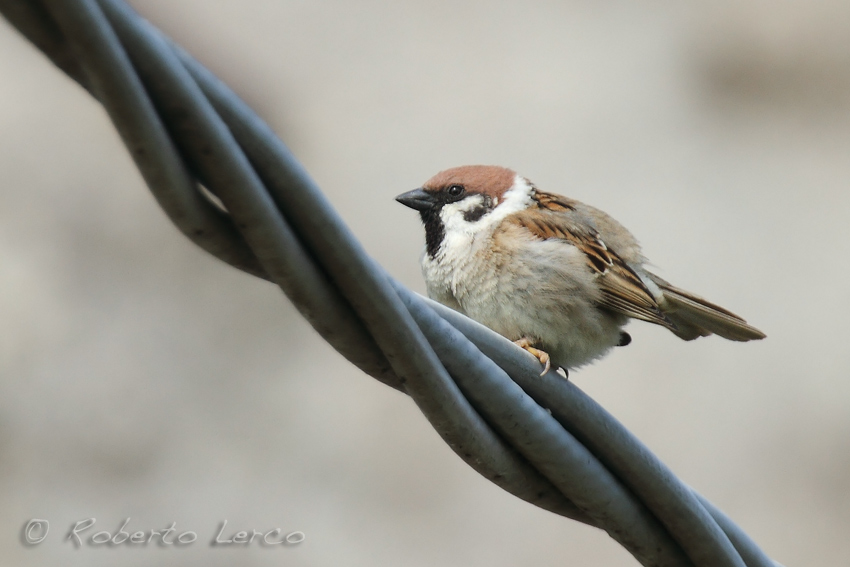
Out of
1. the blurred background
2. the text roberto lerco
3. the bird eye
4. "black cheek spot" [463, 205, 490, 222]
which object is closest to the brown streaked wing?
"black cheek spot" [463, 205, 490, 222]

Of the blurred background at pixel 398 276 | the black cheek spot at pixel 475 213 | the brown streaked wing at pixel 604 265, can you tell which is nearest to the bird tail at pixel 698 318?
the brown streaked wing at pixel 604 265

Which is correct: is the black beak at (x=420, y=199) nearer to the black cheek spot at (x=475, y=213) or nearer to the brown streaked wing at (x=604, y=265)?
the black cheek spot at (x=475, y=213)

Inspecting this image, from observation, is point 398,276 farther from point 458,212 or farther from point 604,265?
point 604,265

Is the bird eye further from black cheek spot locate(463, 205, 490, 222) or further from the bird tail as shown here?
the bird tail

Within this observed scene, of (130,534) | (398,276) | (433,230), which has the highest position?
(433,230)

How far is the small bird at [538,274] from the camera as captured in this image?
7.14 feet

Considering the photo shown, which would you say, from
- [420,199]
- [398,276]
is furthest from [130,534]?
[420,199]

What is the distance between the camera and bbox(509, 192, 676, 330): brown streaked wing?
7.50 feet

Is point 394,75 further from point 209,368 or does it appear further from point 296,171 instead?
point 296,171

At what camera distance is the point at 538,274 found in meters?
2.19

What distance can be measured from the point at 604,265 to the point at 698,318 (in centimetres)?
40

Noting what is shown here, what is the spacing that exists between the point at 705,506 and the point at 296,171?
33.5 inches

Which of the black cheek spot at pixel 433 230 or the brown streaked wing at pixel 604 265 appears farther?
the black cheek spot at pixel 433 230

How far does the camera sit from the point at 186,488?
483 cm
